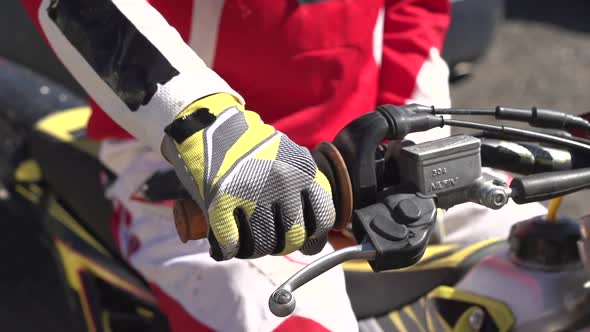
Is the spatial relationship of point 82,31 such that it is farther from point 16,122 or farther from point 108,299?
point 16,122

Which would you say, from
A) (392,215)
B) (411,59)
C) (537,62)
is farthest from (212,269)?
(537,62)

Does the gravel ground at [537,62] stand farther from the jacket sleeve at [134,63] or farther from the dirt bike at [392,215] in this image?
the jacket sleeve at [134,63]

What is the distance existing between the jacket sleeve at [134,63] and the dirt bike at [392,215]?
0.58 ft

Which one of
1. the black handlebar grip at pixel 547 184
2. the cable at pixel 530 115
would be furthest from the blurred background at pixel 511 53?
the black handlebar grip at pixel 547 184

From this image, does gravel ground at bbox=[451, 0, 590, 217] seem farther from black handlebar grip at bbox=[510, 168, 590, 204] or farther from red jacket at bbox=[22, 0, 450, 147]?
black handlebar grip at bbox=[510, 168, 590, 204]

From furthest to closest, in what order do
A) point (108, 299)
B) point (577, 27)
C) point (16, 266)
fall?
point (577, 27)
point (16, 266)
point (108, 299)

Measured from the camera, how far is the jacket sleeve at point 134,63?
1199 millimetres

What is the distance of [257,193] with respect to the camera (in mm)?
1022

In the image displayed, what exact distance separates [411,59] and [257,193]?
0.85 meters

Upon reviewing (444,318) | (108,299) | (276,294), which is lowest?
(108,299)

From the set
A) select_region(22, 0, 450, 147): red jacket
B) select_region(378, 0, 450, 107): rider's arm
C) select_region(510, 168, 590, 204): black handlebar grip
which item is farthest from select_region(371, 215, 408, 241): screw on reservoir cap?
select_region(378, 0, 450, 107): rider's arm

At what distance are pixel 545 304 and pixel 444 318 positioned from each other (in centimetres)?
17

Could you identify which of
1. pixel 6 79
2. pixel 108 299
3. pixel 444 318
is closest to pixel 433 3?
pixel 444 318

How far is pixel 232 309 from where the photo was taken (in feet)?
4.45
